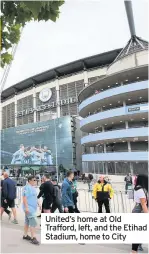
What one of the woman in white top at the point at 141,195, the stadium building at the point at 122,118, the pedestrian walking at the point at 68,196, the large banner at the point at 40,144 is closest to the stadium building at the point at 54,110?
the large banner at the point at 40,144

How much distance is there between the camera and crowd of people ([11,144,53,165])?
145 ft

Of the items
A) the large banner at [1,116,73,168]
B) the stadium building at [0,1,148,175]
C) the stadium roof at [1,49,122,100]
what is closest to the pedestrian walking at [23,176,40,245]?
the stadium building at [0,1,148,175]

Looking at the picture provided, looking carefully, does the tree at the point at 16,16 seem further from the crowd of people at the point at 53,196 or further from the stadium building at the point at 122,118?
the stadium building at the point at 122,118

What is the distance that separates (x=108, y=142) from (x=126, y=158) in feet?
17.2

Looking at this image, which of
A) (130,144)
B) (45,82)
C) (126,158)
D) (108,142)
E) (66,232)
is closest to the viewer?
(66,232)

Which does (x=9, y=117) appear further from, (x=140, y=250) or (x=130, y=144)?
(x=140, y=250)

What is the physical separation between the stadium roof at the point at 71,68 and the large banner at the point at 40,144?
42.1 ft

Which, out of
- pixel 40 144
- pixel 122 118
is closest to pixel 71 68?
pixel 40 144

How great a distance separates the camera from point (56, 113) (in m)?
51.0

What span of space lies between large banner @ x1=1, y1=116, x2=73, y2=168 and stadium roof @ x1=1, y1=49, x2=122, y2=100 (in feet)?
42.1

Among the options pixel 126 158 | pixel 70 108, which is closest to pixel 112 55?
pixel 70 108

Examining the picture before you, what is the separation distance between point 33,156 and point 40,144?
2659 millimetres

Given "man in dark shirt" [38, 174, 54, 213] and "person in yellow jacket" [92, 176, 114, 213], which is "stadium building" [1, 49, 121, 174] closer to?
"person in yellow jacket" [92, 176, 114, 213]

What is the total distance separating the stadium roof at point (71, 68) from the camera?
4922cm
